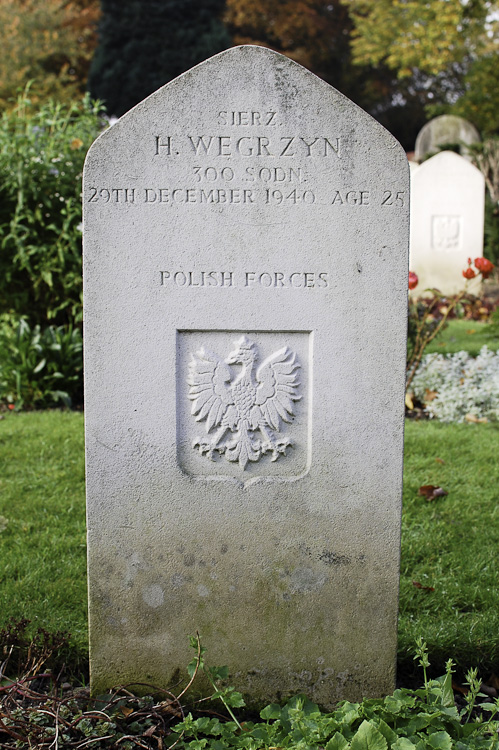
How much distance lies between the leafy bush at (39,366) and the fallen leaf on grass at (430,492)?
9.35 feet

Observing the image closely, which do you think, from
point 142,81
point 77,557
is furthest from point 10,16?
point 77,557

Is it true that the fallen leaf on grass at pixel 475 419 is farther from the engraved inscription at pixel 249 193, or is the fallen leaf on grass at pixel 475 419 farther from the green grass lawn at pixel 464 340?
the engraved inscription at pixel 249 193

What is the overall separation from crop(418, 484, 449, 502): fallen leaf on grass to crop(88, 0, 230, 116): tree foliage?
725 inches

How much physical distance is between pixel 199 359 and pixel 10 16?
70.1 ft

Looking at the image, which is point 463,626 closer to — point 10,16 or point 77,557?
point 77,557

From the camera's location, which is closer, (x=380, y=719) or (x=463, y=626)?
(x=380, y=719)

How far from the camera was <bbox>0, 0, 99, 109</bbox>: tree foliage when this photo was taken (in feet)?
63.3

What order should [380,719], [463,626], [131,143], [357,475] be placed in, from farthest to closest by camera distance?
[463,626] < [357,475] < [131,143] < [380,719]

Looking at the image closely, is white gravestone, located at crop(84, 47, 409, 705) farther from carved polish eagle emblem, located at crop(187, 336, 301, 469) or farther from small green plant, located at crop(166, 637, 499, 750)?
small green plant, located at crop(166, 637, 499, 750)

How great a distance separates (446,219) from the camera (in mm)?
10703

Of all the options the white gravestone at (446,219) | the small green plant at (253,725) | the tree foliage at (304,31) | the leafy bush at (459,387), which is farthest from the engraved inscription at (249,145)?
the tree foliage at (304,31)

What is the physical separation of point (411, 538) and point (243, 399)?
61.3 inches

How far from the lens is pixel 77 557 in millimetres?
3221

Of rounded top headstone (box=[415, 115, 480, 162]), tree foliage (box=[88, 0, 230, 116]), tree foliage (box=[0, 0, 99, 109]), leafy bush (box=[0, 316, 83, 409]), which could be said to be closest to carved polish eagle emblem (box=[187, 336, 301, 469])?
leafy bush (box=[0, 316, 83, 409])
